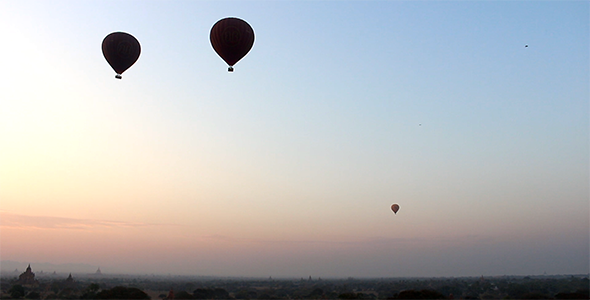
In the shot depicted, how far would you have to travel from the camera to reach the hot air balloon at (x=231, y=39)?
32562mm

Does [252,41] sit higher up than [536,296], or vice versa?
[252,41]

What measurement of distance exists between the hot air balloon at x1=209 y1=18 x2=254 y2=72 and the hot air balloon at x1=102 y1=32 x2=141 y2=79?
283 inches

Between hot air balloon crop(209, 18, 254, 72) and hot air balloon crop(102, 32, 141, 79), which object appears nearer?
hot air balloon crop(209, 18, 254, 72)

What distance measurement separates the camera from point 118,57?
112 ft

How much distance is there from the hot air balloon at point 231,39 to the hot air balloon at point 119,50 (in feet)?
23.5

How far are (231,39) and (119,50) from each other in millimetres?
9511

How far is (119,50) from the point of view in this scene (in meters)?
34.1

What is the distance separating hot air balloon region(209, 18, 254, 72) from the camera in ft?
107

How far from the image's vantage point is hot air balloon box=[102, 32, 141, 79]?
34.1 m

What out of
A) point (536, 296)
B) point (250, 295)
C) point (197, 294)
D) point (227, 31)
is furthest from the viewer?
point (250, 295)

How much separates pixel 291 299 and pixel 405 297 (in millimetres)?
32763

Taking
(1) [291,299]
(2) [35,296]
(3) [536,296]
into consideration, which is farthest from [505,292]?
(2) [35,296]

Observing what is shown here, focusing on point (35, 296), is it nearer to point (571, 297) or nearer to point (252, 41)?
point (252, 41)

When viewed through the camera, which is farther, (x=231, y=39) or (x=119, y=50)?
(x=119, y=50)
